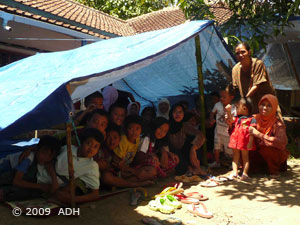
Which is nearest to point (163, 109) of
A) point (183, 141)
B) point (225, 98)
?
point (183, 141)

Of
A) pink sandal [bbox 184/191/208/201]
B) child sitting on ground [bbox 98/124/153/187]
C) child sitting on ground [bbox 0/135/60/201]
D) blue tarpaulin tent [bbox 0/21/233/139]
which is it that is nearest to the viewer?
blue tarpaulin tent [bbox 0/21/233/139]

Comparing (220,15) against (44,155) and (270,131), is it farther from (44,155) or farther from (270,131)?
(44,155)

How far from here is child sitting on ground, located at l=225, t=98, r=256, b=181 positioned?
388 centimetres

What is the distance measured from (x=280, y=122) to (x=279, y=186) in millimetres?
796

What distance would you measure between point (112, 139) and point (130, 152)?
329 mm

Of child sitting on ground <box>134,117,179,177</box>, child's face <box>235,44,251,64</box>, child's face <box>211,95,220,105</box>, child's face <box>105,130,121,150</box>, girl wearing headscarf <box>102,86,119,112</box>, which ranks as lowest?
child sitting on ground <box>134,117,179,177</box>

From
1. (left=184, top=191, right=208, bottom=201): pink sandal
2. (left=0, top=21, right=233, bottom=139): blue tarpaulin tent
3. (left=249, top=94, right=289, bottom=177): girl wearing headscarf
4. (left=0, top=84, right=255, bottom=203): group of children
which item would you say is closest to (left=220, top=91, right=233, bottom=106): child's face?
(left=0, top=84, right=255, bottom=203): group of children

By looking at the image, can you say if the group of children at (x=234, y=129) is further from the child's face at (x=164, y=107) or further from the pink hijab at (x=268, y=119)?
the child's face at (x=164, y=107)

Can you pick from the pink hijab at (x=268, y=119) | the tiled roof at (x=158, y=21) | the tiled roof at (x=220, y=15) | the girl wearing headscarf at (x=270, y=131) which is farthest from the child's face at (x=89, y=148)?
the tiled roof at (x=158, y=21)

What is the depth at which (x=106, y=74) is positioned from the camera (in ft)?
9.02

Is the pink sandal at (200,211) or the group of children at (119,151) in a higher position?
the group of children at (119,151)

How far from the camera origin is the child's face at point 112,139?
10.9ft

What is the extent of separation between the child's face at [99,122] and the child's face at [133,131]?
0.31 m

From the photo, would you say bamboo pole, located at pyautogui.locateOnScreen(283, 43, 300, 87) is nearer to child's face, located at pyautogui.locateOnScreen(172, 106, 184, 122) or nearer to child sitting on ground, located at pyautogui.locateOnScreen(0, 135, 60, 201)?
child's face, located at pyautogui.locateOnScreen(172, 106, 184, 122)
